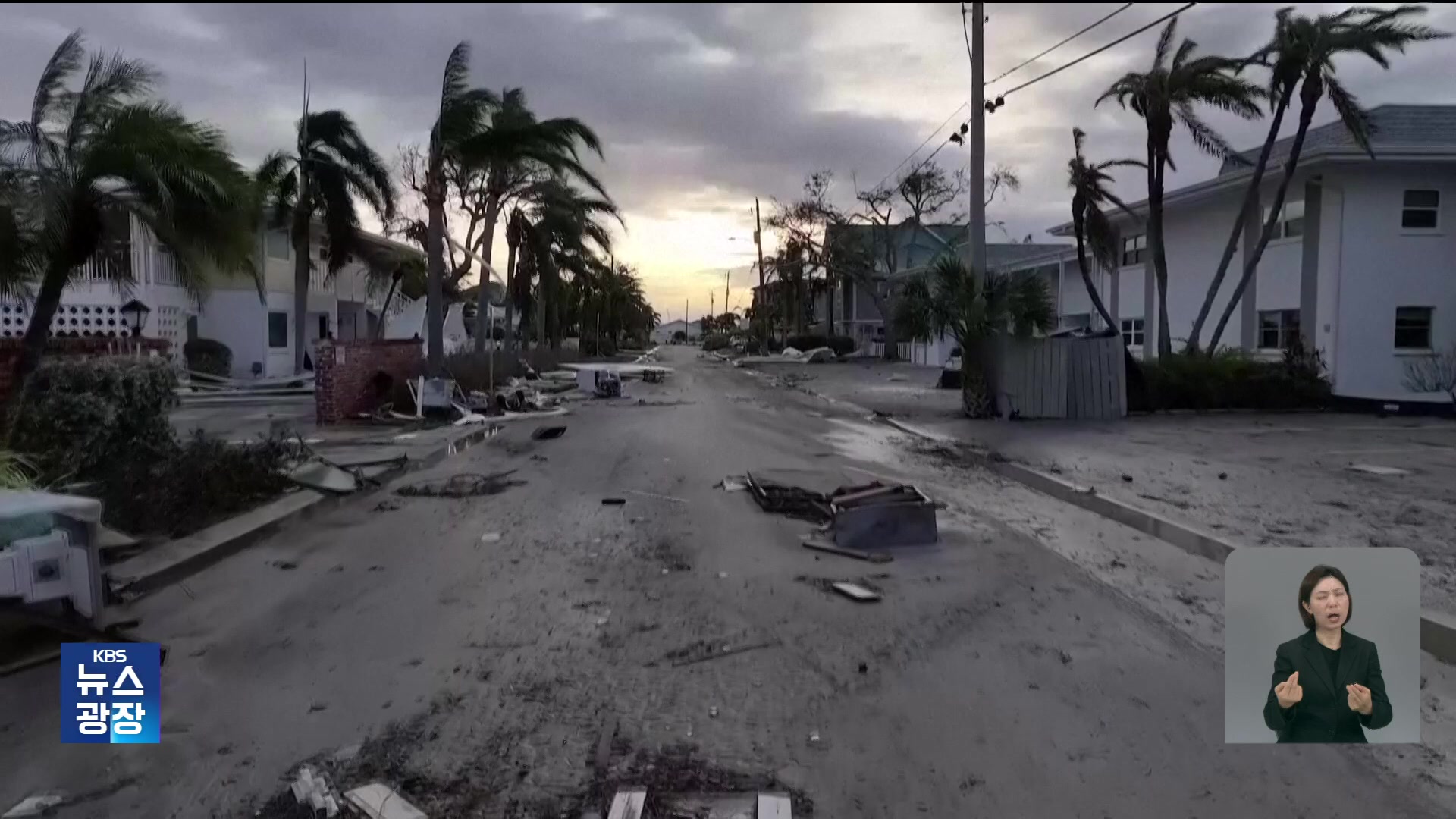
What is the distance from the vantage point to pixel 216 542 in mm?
9156

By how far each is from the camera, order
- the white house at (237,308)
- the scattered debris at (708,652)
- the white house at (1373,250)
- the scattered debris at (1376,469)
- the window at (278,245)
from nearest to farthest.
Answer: the scattered debris at (708,652), the scattered debris at (1376,469), the white house at (1373,250), the white house at (237,308), the window at (278,245)

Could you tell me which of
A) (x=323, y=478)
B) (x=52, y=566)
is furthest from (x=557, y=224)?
(x=52, y=566)

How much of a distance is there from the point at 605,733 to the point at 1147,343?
31412mm

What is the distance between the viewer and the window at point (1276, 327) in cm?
2786

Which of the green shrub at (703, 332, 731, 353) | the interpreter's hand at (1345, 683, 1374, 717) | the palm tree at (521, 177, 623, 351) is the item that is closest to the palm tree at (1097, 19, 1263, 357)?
the palm tree at (521, 177, 623, 351)

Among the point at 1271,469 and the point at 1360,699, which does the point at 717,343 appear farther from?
the point at 1360,699

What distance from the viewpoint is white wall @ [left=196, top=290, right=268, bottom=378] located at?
34.8 metres

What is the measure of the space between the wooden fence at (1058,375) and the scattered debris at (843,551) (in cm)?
1323

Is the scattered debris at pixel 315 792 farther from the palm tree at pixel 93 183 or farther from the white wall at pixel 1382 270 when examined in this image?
the white wall at pixel 1382 270

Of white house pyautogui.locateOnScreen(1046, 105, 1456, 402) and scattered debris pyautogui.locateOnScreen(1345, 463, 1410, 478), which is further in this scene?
white house pyautogui.locateOnScreen(1046, 105, 1456, 402)

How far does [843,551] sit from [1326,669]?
233 inches

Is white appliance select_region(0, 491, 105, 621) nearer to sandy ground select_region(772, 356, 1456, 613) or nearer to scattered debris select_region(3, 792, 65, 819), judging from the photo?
scattered debris select_region(3, 792, 65, 819)

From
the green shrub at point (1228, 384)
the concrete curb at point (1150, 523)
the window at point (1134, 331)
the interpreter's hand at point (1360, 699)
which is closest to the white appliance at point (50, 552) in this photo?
the interpreter's hand at point (1360, 699)

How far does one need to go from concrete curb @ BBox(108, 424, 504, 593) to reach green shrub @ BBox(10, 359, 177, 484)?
1.31 m
